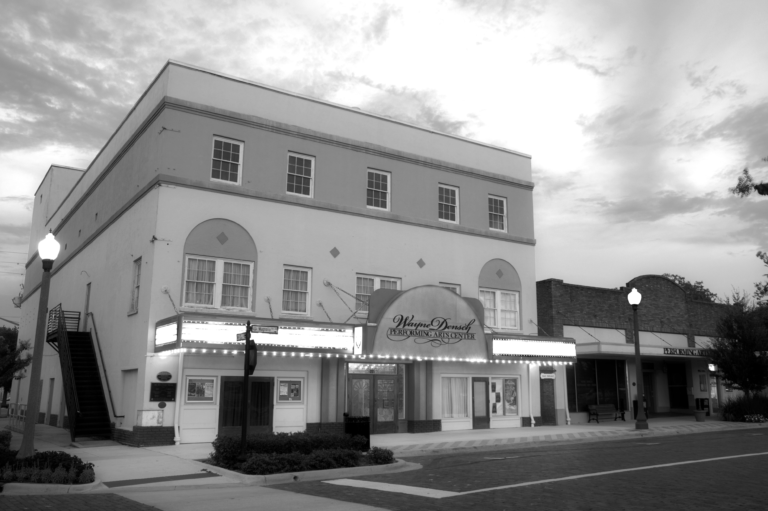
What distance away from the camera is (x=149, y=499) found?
12.0 meters

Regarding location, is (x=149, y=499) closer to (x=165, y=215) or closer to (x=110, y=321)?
(x=165, y=215)

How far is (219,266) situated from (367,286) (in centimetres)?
604

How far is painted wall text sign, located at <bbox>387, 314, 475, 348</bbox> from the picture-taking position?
24.3 meters

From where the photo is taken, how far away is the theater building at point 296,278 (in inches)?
877

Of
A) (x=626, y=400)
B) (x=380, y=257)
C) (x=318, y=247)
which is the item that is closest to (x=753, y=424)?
(x=626, y=400)

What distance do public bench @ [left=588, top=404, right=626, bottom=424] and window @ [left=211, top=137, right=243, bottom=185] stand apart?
19.5 metres

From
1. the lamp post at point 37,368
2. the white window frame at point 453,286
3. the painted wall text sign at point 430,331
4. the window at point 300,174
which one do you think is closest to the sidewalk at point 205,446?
the lamp post at point 37,368

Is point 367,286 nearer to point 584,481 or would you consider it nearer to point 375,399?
point 375,399

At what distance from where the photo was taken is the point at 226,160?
24.2m

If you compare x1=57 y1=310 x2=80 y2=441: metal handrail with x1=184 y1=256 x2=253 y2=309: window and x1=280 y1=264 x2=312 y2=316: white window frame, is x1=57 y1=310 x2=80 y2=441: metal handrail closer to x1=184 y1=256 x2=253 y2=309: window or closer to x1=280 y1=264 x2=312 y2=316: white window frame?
x1=184 y1=256 x2=253 y2=309: window

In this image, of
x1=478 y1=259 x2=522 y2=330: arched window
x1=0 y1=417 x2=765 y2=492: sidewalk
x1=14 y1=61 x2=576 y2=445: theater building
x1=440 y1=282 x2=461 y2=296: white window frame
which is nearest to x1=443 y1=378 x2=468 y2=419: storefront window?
x1=14 y1=61 x2=576 y2=445: theater building

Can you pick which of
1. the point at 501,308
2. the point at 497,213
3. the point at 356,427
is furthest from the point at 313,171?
the point at 356,427

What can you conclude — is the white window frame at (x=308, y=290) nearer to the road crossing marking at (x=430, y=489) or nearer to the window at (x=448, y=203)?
the window at (x=448, y=203)

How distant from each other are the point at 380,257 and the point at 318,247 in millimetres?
2775
